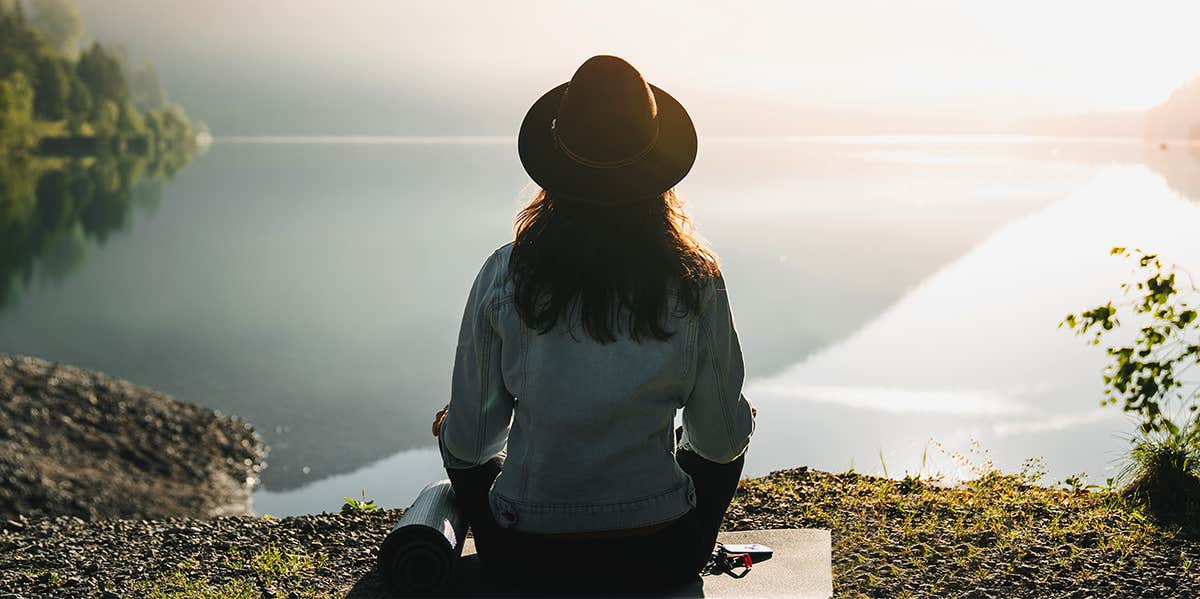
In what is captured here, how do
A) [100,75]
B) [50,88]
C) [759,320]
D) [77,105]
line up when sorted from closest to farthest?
[759,320]
[50,88]
[77,105]
[100,75]

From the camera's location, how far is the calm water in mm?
13117

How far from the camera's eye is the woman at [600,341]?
276 cm

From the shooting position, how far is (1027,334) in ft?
58.6

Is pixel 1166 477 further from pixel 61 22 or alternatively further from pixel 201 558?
pixel 61 22

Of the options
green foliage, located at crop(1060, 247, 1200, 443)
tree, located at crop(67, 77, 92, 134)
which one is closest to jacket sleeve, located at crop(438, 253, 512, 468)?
green foliage, located at crop(1060, 247, 1200, 443)

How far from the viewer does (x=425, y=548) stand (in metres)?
3.40

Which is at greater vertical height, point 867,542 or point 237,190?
point 237,190

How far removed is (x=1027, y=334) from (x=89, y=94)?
83817 mm

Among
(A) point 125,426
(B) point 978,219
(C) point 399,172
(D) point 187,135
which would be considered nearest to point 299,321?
(A) point 125,426

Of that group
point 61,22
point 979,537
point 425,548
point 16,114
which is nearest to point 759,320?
Result: point 979,537

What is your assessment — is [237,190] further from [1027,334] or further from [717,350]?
[717,350]

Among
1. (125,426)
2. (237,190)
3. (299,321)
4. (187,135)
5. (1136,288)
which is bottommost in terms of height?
(1136,288)

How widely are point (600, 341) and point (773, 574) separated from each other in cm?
135

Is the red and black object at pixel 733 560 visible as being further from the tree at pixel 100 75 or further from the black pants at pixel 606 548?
the tree at pixel 100 75
